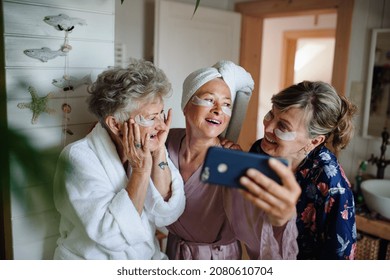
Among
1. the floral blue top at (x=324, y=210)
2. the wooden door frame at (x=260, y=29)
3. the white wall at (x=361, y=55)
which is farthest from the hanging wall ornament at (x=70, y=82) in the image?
the white wall at (x=361, y=55)

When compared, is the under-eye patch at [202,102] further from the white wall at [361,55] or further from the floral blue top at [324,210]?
the white wall at [361,55]

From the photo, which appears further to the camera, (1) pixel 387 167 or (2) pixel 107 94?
(1) pixel 387 167

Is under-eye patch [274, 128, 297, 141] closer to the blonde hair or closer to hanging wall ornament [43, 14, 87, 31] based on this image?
the blonde hair

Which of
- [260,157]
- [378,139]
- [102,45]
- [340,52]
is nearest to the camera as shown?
[260,157]

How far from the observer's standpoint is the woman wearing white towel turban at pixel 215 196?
626 millimetres

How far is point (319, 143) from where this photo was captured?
0.63 metres

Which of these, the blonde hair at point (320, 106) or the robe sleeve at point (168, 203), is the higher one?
the blonde hair at point (320, 106)

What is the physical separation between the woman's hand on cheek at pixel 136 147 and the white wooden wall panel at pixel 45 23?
9.7 inches

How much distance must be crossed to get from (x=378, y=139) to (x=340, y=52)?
0.43 meters

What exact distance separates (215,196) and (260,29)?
439 mm

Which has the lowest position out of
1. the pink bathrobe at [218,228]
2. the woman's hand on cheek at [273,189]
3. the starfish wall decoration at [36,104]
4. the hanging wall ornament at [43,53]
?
the pink bathrobe at [218,228]
